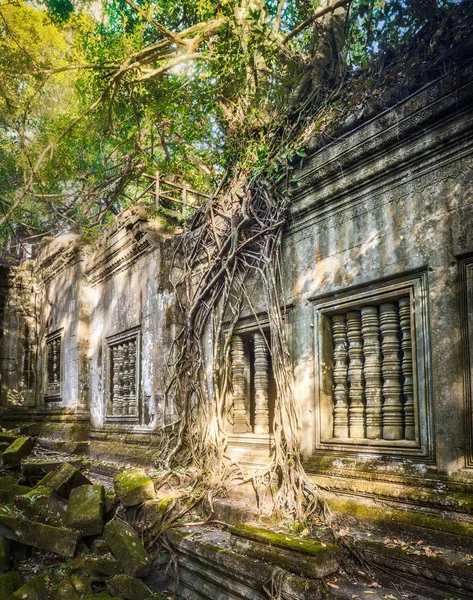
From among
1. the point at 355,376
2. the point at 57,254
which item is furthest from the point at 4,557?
the point at 57,254

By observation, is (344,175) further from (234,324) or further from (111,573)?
(111,573)

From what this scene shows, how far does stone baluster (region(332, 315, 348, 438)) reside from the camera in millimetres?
3861

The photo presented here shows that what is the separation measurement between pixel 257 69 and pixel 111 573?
16.8ft

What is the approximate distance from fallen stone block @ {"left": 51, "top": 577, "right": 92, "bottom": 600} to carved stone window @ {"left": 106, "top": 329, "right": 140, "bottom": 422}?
2.87 m

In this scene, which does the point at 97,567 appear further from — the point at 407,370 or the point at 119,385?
the point at 119,385

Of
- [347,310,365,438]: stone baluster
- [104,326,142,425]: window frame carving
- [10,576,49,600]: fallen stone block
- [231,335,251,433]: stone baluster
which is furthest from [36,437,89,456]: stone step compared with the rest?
[347,310,365,438]: stone baluster

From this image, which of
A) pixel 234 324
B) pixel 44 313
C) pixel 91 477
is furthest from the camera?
pixel 44 313

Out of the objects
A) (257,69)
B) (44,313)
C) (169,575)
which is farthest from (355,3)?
(44,313)

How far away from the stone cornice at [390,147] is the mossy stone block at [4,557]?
13.1 ft

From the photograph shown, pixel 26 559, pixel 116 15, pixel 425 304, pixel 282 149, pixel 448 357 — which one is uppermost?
pixel 116 15

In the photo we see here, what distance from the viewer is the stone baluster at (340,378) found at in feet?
12.7

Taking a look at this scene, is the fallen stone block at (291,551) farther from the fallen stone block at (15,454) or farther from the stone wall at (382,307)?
the fallen stone block at (15,454)

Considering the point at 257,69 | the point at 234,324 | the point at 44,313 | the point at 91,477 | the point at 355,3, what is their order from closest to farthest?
the point at 355,3 < the point at 234,324 < the point at 257,69 < the point at 91,477 < the point at 44,313

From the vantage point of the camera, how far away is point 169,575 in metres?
3.93
